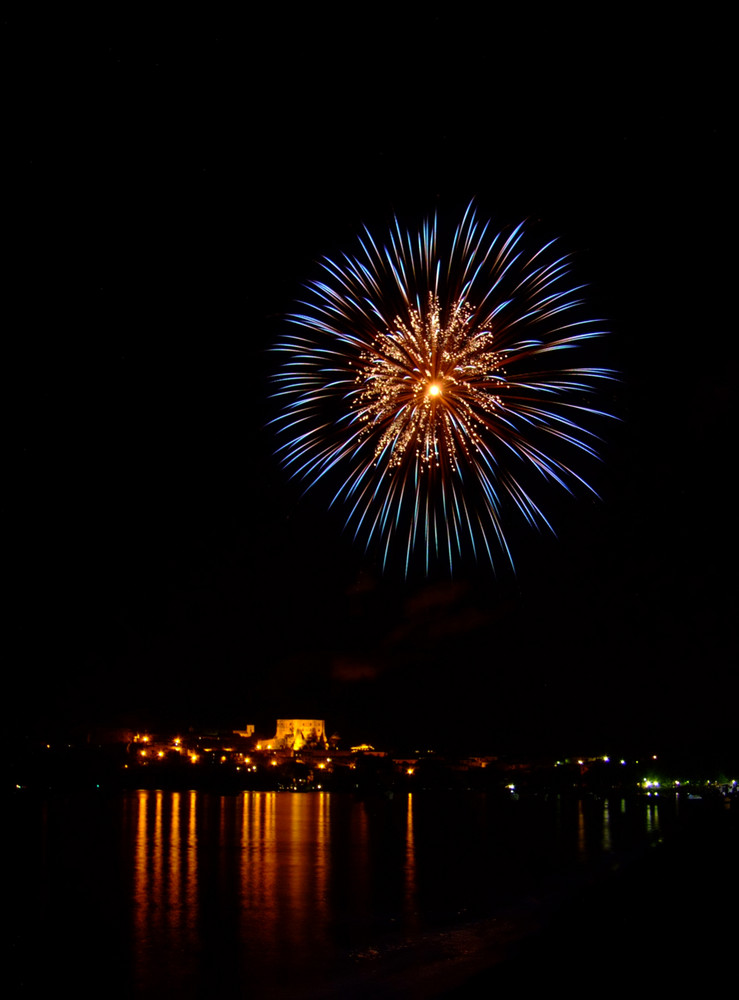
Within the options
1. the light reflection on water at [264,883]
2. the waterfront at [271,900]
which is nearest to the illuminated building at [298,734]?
the light reflection on water at [264,883]

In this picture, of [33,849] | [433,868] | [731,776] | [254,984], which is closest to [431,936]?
[254,984]

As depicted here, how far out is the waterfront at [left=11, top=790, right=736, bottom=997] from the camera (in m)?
10.2

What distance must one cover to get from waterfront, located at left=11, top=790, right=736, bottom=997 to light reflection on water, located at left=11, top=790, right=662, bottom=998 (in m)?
0.04

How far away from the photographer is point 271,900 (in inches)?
603

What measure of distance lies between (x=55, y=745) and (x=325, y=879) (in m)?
73.9

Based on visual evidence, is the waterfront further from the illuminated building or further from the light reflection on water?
the illuminated building

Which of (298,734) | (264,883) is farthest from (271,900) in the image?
(298,734)

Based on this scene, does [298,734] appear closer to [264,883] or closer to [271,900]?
[264,883]

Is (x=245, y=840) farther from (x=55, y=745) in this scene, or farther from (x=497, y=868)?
(x=55, y=745)

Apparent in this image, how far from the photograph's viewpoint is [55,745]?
8456 cm

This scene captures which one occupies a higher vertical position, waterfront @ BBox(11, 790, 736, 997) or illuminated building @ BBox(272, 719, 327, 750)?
waterfront @ BBox(11, 790, 736, 997)

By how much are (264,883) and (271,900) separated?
2.30 m

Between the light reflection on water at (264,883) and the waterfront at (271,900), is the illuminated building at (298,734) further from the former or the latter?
the waterfront at (271,900)

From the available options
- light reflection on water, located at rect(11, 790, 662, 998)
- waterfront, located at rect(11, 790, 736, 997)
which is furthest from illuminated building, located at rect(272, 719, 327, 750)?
waterfront, located at rect(11, 790, 736, 997)
